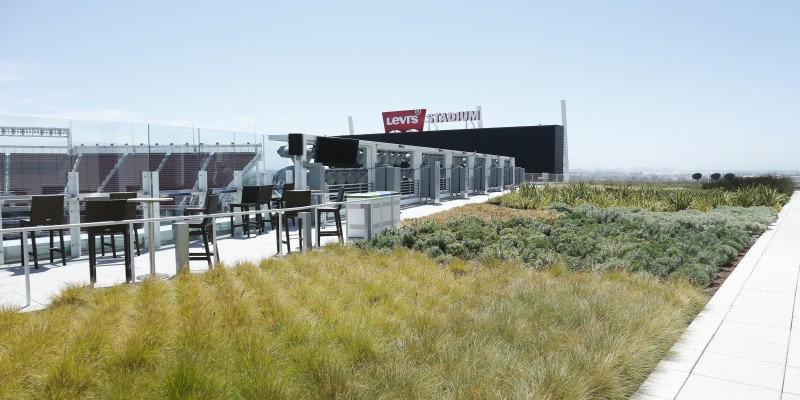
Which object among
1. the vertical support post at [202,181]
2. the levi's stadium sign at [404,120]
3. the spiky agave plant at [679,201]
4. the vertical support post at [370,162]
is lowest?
the spiky agave plant at [679,201]

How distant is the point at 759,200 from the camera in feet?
61.4

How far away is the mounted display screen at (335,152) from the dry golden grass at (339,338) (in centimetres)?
Answer: 753

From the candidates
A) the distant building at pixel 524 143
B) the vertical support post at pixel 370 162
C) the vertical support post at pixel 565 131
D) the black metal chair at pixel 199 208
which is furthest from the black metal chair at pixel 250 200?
the vertical support post at pixel 565 131

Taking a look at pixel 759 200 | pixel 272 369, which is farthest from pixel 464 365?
pixel 759 200

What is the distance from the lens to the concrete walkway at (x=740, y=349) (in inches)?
151

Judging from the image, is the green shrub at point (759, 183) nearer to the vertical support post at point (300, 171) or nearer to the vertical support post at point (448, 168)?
the vertical support post at point (448, 168)

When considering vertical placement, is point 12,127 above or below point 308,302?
above

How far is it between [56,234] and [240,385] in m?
6.82

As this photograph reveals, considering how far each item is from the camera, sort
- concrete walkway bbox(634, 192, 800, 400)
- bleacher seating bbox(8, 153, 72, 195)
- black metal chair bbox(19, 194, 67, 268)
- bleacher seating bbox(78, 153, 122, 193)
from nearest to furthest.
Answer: concrete walkway bbox(634, 192, 800, 400)
black metal chair bbox(19, 194, 67, 268)
bleacher seating bbox(8, 153, 72, 195)
bleacher seating bbox(78, 153, 122, 193)

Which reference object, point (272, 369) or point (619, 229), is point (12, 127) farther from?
point (619, 229)

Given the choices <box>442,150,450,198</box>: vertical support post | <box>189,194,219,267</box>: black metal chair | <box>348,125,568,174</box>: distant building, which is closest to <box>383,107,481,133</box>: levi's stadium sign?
<box>348,125,568,174</box>: distant building

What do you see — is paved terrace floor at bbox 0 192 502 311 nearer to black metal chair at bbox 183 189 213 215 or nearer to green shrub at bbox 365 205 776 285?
black metal chair at bbox 183 189 213 215

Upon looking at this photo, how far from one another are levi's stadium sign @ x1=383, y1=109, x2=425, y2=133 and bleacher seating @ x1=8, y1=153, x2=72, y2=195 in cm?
4751

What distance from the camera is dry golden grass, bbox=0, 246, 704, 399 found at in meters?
3.44
